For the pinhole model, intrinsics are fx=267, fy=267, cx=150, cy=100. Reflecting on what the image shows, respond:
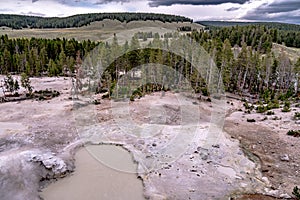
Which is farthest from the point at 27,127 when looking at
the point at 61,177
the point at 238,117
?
the point at 238,117

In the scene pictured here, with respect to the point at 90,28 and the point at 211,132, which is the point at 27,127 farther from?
the point at 90,28

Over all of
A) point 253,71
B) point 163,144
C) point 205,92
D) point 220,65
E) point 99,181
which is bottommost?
point 99,181

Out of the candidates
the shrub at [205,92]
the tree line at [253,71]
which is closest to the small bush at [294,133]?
the shrub at [205,92]

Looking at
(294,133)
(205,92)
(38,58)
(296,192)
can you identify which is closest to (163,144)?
(296,192)

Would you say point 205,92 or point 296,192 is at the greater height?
point 205,92

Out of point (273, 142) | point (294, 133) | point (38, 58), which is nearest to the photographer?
point (273, 142)

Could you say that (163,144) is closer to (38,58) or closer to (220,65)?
(220,65)
